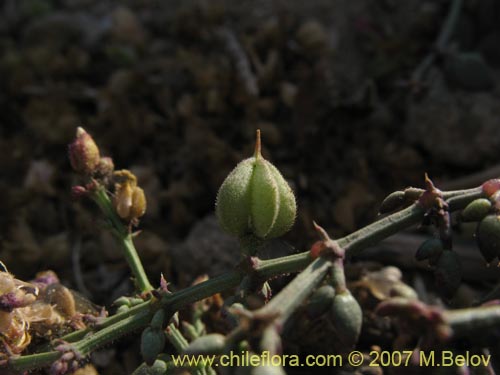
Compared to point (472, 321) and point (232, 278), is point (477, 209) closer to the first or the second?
point (472, 321)

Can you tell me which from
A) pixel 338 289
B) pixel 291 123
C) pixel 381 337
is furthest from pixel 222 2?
pixel 338 289

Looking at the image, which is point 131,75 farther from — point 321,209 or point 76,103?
point 321,209

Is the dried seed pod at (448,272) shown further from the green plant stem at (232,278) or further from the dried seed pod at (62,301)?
the dried seed pod at (62,301)

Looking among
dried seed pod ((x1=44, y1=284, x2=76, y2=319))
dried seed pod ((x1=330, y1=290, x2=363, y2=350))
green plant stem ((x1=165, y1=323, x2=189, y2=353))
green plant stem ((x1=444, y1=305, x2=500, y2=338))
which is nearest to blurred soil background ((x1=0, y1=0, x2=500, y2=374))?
dried seed pod ((x1=44, y1=284, x2=76, y2=319))

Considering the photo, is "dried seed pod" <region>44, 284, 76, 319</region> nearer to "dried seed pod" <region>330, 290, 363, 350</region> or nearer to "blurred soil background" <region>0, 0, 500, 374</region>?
"blurred soil background" <region>0, 0, 500, 374</region>

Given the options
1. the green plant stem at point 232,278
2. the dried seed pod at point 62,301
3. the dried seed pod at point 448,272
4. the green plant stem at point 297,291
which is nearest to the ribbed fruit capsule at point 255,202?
the green plant stem at point 232,278
